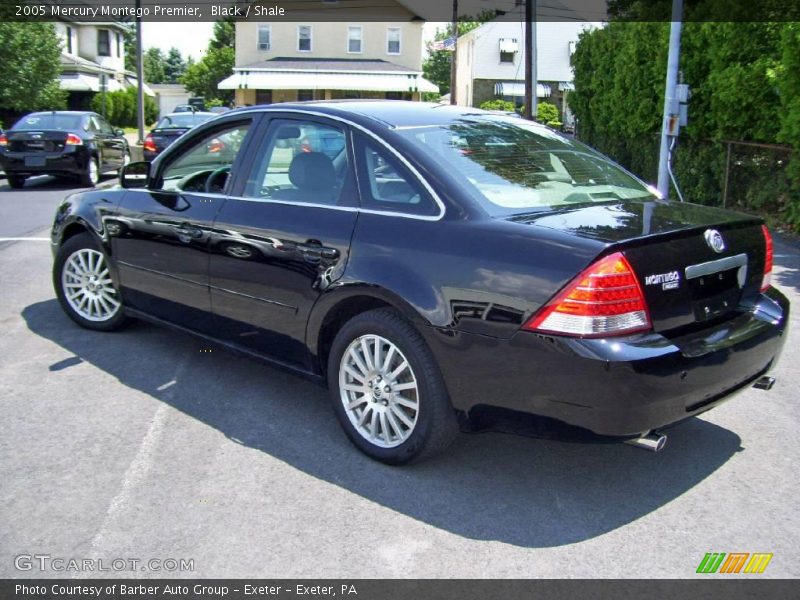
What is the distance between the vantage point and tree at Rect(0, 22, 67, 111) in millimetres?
31953

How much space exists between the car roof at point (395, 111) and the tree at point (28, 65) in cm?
3126

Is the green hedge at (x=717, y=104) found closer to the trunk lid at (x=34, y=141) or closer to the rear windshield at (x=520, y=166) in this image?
the rear windshield at (x=520, y=166)

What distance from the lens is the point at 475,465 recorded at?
412 cm

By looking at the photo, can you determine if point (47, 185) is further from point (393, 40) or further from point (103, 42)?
point (103, 42)

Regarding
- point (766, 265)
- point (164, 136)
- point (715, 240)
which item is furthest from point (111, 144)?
point (715, 240)

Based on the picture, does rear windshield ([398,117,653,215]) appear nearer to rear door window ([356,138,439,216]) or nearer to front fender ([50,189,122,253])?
rear door window ([356,138,439,216])

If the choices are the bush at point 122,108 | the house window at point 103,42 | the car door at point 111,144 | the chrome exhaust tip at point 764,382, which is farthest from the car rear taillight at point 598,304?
the house window at point 103,42

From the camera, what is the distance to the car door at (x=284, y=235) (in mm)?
4277

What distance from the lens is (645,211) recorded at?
4.05 meters

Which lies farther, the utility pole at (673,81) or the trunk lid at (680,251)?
the utility pole at (673,81)

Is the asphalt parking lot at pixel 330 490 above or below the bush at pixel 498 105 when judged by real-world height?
below

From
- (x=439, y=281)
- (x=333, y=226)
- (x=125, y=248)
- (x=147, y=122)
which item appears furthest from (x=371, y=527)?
(x=147, y=122)

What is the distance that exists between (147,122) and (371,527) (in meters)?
55.1

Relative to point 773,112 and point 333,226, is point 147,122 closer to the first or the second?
point 773,112
